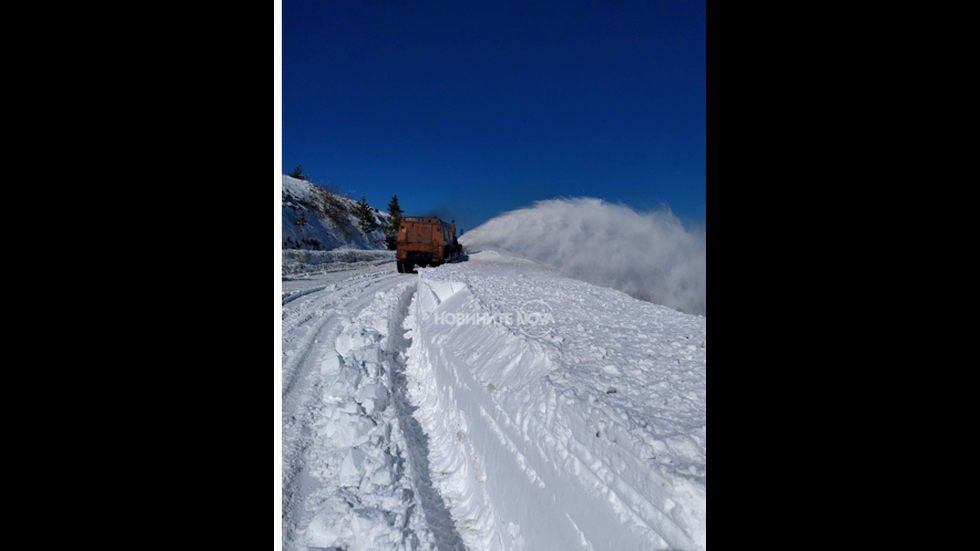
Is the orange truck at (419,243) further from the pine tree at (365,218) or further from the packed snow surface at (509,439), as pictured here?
the pine tree at (365,218)

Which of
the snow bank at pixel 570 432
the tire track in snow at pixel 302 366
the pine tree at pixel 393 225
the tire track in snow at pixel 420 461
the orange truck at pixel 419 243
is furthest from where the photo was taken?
the pine tree at pixel 393 225

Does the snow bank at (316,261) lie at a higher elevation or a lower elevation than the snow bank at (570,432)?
higher

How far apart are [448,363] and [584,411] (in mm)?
2045

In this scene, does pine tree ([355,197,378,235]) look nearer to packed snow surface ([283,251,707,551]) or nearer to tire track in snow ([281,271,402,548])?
tire track in snow ([281,271,402,548])

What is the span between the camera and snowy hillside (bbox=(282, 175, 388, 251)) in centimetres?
2656

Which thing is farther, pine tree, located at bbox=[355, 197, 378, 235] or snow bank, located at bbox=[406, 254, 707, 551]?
pine tree, located at bbox=[355, 197, 378, 235]

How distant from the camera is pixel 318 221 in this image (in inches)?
1225

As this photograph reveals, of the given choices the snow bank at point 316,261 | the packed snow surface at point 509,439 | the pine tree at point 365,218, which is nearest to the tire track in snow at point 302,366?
the packed snow surface at point 509,439

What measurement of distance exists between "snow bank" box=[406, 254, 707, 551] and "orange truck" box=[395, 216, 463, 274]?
10872 millimetres

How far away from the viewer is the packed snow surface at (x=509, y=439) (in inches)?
58.7

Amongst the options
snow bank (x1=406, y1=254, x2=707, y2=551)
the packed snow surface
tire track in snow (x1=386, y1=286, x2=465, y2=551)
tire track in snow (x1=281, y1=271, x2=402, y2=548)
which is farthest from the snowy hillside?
snow bank (x1=406, y1=254, x2=707, y2=551)

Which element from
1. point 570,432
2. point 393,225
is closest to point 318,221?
point 393,225
